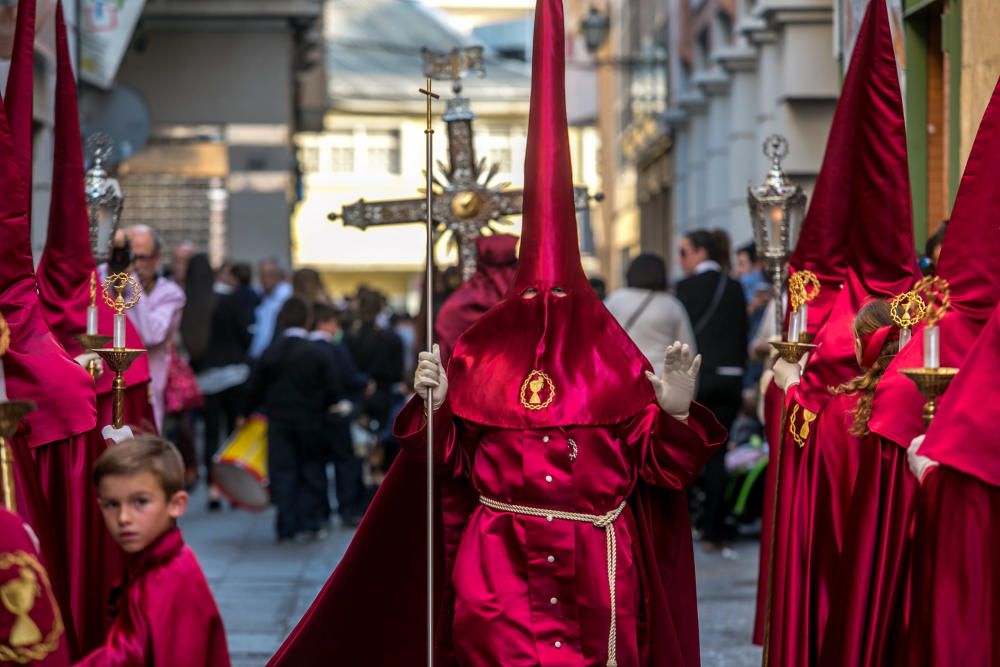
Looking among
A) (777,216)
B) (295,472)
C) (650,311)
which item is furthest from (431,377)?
(295,472)

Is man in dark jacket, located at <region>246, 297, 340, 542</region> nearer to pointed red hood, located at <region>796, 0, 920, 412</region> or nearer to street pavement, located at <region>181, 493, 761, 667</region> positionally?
street pavement, located at <region>181, 493, 761, 667</region>

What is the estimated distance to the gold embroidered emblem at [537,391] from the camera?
220 inches

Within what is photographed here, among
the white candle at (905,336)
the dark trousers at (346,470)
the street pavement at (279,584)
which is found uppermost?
the white candle at (905,336)

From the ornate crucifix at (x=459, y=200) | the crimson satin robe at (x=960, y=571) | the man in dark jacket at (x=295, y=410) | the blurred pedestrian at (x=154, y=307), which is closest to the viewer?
the crimson satin robe at (x=960, y=571)

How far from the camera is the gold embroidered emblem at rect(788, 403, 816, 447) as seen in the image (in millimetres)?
6797

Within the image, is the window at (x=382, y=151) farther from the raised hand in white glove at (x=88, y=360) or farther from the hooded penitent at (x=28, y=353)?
the hooded penitent at (x=28, y=353)

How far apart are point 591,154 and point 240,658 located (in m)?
48.2

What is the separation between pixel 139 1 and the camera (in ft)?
50.2

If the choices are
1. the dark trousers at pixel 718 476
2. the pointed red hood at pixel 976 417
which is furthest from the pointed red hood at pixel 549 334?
the dark trousers at pixel 718 476

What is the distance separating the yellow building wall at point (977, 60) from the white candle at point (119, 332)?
14.8 feet

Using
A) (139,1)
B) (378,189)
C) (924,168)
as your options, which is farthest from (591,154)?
(924,168)

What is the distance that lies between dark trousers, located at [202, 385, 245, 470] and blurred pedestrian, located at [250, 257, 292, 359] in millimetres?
495

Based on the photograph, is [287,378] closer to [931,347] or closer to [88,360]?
[88,360]

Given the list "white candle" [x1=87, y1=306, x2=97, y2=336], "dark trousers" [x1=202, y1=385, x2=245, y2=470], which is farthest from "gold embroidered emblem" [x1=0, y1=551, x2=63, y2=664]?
"dark trousers" [x1=202, y1=385, x2=245, y2=470]
